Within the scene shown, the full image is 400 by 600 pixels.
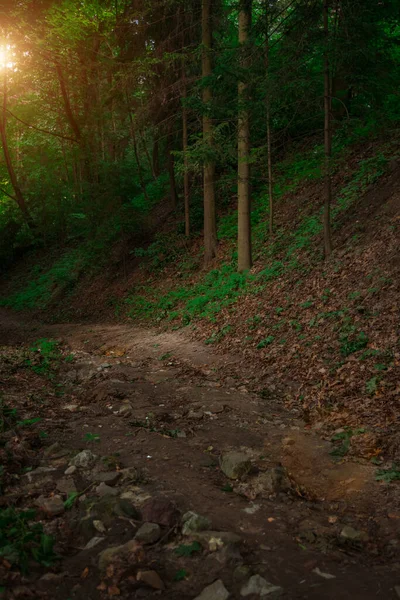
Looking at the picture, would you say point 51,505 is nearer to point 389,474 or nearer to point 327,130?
point 389,474

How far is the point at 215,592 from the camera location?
2627 millimetres

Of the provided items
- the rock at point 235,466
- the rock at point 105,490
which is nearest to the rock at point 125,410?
the rock at point 235,466

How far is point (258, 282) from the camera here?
1250 centimetres

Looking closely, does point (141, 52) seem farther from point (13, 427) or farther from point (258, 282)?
point (13, 427)

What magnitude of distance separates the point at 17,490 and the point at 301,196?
14.5 meters

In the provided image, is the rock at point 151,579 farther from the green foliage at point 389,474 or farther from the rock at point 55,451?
the green foliage at point 389,474

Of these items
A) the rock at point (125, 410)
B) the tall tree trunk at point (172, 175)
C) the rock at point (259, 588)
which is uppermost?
the tall tree trunk at point (172, 175)

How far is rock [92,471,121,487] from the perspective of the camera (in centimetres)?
399

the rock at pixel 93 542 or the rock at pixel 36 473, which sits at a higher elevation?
the rock at pixel 36 473

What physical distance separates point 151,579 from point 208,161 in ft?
42.4

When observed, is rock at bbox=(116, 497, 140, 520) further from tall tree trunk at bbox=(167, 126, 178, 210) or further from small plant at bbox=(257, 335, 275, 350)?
tall tree trunk at bbox=(167, 126, 178, 210)

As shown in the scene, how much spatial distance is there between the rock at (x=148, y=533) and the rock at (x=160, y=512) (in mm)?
98

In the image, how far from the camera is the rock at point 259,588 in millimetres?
2613

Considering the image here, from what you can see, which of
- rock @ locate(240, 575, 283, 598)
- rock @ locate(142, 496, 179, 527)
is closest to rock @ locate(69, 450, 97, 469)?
rock @ locate(142, 496, 179, 527)
